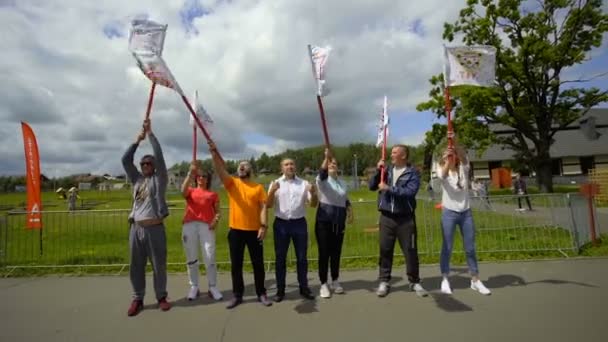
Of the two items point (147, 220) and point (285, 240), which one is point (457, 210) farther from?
point (147, 220)

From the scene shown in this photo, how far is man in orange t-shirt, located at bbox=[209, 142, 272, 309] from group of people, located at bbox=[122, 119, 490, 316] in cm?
1

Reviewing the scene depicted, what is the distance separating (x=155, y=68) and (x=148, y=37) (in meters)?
0.38

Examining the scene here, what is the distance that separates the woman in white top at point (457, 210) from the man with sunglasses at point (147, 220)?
12.4ft

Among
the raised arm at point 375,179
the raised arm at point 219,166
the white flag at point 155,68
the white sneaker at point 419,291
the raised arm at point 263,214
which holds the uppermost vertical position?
the white flag at point 155,68

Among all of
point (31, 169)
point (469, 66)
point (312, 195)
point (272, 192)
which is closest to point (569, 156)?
point (469, 66)

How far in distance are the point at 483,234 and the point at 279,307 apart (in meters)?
6.04

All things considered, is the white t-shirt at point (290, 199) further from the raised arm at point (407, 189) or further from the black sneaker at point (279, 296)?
the raised arm at point (407, 189)

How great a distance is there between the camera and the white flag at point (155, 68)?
488cm

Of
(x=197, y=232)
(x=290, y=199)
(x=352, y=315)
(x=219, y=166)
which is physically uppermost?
(x=219, y=166)

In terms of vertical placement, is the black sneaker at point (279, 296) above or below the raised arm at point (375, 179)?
below

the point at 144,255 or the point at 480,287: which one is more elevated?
the point at 144,255

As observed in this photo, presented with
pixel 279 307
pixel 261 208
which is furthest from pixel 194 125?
pixel 279 307

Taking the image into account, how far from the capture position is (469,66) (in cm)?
564

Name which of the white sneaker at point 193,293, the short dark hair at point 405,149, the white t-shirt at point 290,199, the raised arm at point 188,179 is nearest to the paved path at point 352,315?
the white sneaker at point 193,293
